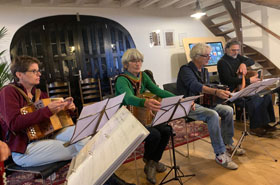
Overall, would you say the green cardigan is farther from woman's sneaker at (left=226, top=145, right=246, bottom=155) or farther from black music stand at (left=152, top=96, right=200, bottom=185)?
woman's sneaker at (left=226, top=145, right=246, bottom=155)

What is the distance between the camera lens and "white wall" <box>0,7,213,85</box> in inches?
177

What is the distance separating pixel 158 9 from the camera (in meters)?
5.52

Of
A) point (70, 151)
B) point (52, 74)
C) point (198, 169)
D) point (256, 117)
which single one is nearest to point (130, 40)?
point (52, 74)

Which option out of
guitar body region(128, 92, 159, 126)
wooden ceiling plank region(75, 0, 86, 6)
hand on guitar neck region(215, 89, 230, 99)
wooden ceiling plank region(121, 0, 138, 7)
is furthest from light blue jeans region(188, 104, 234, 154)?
wooden ceiling plank region(75, 0, 86, 6)

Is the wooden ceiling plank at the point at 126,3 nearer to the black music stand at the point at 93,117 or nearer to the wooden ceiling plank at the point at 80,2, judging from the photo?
the wooden ceiling plank at the point at 80,2

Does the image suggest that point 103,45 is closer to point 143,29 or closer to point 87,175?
point 143,29

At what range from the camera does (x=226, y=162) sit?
2.18 metres

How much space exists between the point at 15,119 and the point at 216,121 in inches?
68.1

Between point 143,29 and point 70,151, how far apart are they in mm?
4234

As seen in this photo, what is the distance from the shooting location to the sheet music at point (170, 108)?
1.56m

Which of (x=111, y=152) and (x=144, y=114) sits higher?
(x=111, y=152)

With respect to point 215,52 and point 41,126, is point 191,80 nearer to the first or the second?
point 41,126

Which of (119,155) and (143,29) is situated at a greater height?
(143,29)

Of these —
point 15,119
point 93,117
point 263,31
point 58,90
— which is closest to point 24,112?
point 15,119
